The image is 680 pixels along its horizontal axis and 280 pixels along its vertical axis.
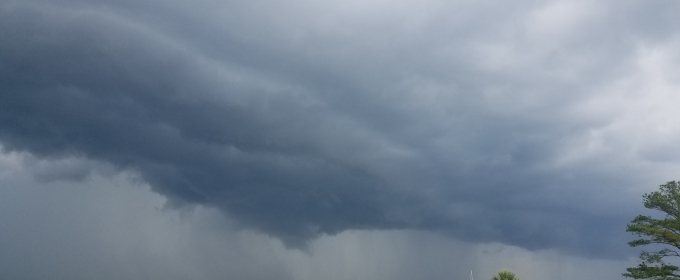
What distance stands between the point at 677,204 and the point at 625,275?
40.6ft

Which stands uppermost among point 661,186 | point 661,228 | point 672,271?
point 661,186

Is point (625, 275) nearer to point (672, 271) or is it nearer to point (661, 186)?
point (672, 271)

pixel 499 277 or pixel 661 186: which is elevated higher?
pixel 661 186

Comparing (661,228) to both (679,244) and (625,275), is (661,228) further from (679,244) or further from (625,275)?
(625,275)

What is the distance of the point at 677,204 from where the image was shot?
252 feet

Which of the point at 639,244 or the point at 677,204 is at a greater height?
the point at 677,204

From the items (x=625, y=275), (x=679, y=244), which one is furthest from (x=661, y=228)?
(x=625, y=275)

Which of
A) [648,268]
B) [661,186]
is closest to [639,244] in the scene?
[648,268]

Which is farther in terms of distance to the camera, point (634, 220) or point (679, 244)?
point (634, 220)

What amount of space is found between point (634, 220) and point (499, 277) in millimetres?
22349

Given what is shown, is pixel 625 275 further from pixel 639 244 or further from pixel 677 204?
pixel 677 204

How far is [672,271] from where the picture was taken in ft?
246

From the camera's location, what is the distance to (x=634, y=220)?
79125 millimetres

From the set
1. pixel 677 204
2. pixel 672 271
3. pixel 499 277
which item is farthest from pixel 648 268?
pixel 499 277
